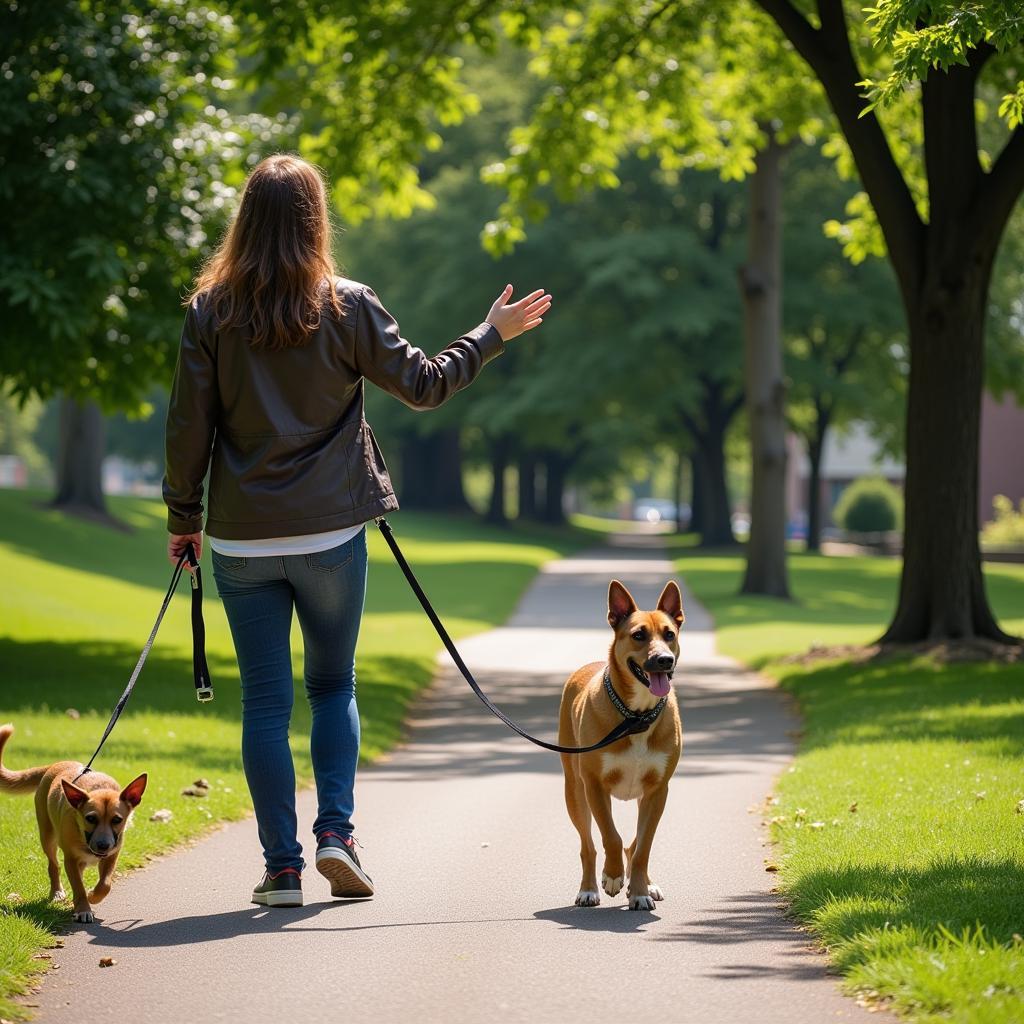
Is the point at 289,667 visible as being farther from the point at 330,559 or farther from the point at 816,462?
the point at 816,462

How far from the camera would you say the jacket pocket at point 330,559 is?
5.89 m

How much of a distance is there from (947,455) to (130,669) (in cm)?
827

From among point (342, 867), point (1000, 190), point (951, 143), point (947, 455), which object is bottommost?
point (342, 867)

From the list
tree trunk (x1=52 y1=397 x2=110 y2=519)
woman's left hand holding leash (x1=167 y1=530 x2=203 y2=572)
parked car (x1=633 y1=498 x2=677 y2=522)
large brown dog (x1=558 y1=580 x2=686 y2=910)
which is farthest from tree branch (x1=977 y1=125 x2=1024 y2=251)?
parked car (x1=633 y1=498 x2=677 y2=522)

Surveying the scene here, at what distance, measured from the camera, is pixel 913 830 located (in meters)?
7.45

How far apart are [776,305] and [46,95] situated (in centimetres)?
1590

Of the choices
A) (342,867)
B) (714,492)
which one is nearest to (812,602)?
(714,492)

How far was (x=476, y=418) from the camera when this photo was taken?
162ft

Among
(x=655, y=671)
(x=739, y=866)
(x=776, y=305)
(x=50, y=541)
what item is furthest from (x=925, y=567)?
(x=50, y=541)

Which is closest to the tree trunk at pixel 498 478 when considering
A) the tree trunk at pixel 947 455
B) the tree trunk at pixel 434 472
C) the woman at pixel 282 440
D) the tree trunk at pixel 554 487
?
the tree trunk at pixel 434 472

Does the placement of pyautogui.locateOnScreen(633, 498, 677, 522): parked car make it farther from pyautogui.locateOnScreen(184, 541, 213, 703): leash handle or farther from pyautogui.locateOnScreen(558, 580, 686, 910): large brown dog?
pyautogui.locateOnScreen(184, 541, 213, 703): leash handle

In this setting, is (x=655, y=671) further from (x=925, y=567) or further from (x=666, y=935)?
(x=925, y=567)

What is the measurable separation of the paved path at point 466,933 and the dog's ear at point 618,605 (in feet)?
3.71

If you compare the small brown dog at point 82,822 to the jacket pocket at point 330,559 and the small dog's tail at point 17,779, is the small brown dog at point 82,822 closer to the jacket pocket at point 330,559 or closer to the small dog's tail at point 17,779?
the small dog's tail at point 17,779
